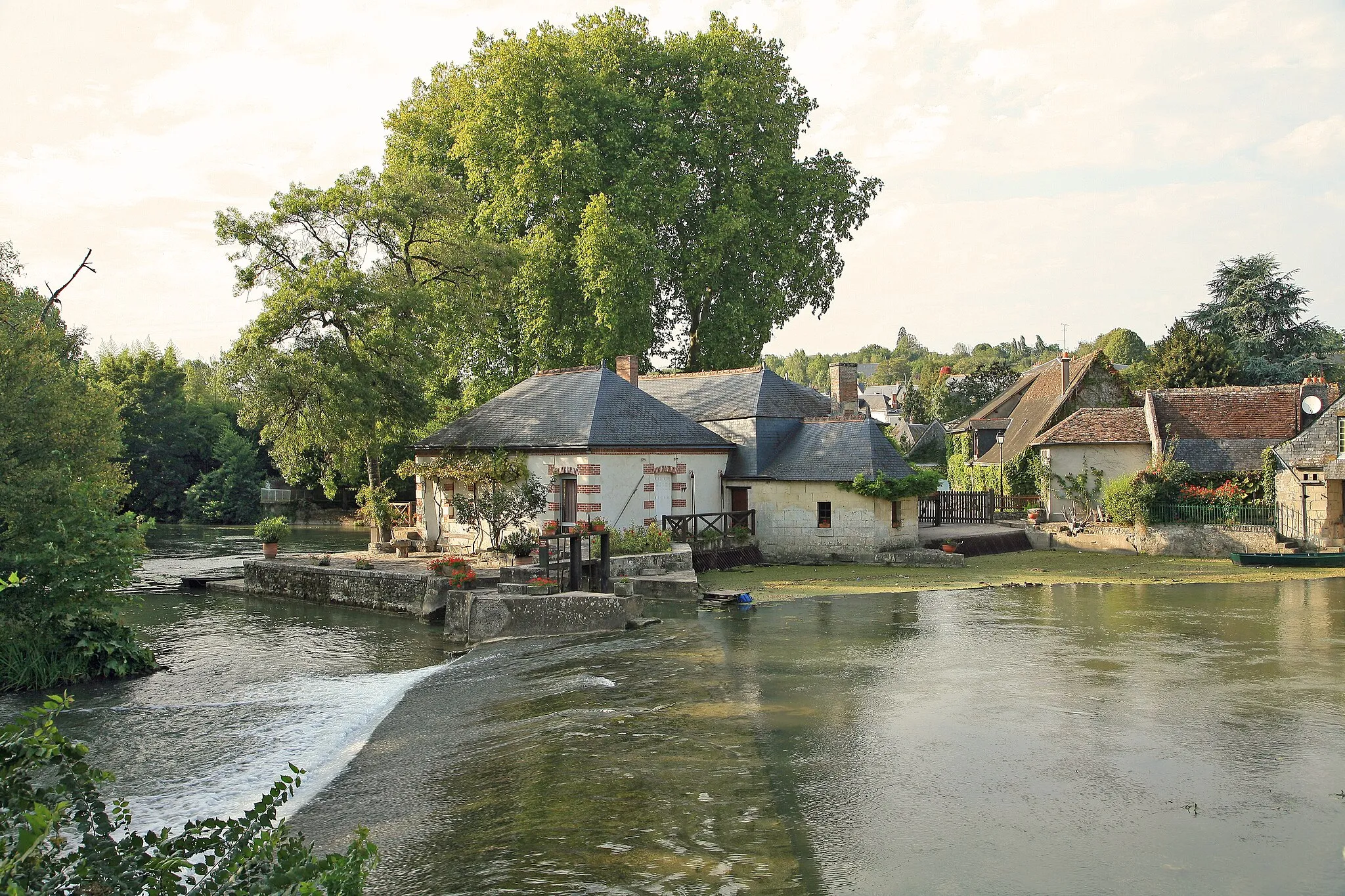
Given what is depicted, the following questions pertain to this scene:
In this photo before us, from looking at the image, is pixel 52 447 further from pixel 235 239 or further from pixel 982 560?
pixel 982 560

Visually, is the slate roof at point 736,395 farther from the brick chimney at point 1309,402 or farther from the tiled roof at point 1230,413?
the brick chimney at point 1309,402

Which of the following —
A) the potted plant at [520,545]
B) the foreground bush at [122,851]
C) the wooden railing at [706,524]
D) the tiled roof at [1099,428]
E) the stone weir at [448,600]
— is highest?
the tiled roof at [1099,428]

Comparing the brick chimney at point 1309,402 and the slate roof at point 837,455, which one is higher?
the brick chimney at point 1309,402

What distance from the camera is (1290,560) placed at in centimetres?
2341

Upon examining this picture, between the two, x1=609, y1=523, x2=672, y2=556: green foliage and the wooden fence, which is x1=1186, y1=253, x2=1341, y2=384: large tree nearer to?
the wooden fence

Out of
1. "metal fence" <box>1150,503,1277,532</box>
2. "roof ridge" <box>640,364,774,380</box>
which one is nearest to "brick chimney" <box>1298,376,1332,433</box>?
"metal fence" <box>1150,503,1277,532</box>

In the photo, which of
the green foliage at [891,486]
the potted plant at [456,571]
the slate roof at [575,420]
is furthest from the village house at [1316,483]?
the potted plant at [456,571]

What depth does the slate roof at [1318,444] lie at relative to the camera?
24203 mm

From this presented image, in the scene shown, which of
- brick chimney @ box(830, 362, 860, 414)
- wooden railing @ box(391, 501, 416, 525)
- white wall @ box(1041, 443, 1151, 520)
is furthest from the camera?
brick chimney @ box(830, 362, 860, 414)

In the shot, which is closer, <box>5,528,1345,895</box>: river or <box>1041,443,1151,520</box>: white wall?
<box>5,528,1345,895</box>: river

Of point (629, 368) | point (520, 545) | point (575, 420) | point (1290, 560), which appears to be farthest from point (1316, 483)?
point (520, 545)

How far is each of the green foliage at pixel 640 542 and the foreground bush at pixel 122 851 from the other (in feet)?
54.1

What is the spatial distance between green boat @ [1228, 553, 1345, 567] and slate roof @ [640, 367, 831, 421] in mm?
11386

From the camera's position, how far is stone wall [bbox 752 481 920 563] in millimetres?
24453
